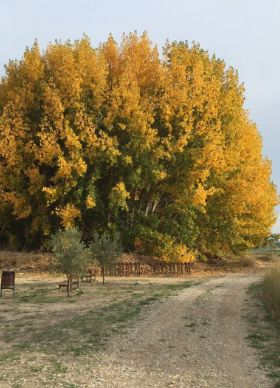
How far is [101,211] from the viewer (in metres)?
31.5

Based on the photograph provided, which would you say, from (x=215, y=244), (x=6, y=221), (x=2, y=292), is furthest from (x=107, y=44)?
(x=2, y=292)

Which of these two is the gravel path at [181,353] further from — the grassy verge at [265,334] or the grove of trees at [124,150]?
the grove of trees at [124,150]

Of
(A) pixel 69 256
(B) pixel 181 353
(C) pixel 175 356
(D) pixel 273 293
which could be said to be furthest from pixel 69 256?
(C) pixel 175 356

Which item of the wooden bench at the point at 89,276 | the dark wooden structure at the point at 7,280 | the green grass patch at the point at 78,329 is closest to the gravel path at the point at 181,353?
the green grass patch at the point at 78,329

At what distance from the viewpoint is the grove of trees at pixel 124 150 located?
30.3 m

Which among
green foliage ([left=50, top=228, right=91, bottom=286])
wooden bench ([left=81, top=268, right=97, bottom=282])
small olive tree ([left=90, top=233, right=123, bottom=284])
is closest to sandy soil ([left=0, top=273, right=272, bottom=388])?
green foliage ([left=50, top=228, right=91, bottom=286])

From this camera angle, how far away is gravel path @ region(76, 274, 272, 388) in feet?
29.4

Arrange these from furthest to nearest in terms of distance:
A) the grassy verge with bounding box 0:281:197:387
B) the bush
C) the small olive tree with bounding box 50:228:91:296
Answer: the small olive tree with bounding box 50:228:91:296 → the bush → the grassy verge with bounding box 0:281:197:387

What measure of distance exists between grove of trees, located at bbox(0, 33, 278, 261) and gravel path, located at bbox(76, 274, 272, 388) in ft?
51.1

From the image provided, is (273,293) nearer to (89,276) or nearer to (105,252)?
(105,252)

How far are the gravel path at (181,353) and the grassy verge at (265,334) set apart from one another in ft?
0.73

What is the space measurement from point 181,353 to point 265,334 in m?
2.88

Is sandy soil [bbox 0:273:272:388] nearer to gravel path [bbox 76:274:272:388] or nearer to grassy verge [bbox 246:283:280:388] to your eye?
gravel path [bbox 76:274:272:388]

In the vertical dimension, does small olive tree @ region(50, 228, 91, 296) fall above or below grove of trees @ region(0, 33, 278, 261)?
below
